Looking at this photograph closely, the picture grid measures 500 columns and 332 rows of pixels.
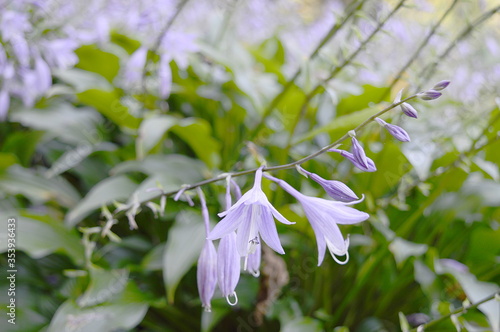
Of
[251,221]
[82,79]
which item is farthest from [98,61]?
[251,221]

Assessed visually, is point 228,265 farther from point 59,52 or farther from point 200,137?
point 59,52

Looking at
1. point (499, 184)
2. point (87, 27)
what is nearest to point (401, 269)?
point (499, 184)

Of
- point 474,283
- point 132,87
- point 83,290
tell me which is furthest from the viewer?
point 132,87

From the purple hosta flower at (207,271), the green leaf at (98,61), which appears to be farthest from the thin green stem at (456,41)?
the green leaf at (98,61)

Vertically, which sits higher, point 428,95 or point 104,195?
point 428,95

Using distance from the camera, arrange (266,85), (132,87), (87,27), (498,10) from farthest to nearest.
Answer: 1. (87,27)
2. (266,85)
3. (132,87)
4. (498,10)

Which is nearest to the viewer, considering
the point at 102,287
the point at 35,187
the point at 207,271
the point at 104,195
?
the point at 207,271

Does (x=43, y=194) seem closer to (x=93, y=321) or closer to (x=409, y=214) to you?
(x=93, y=321)
